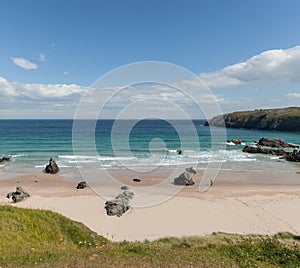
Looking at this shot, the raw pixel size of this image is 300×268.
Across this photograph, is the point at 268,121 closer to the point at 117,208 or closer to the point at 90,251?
the point at 117,208

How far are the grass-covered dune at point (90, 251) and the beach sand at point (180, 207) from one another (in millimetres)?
2994

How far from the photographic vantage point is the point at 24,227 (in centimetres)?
839

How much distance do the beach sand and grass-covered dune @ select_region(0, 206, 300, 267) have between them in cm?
299

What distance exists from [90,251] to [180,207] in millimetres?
10560

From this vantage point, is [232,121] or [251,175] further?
[232,121]

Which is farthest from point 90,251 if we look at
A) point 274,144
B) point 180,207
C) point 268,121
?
point 268,121

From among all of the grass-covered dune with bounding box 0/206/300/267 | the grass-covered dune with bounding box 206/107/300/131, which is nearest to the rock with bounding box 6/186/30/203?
the grass-covered dune with bounding box 0/206/300/267

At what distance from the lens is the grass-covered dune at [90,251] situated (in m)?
6.46

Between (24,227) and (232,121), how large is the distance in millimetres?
135770

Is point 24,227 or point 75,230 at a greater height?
point 24,227

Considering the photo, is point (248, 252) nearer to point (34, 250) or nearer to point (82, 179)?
point (34, 250)

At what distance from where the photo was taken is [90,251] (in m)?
7.36

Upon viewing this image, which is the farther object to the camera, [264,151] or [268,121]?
[268,121]

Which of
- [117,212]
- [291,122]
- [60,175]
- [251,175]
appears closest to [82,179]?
[60,175]
